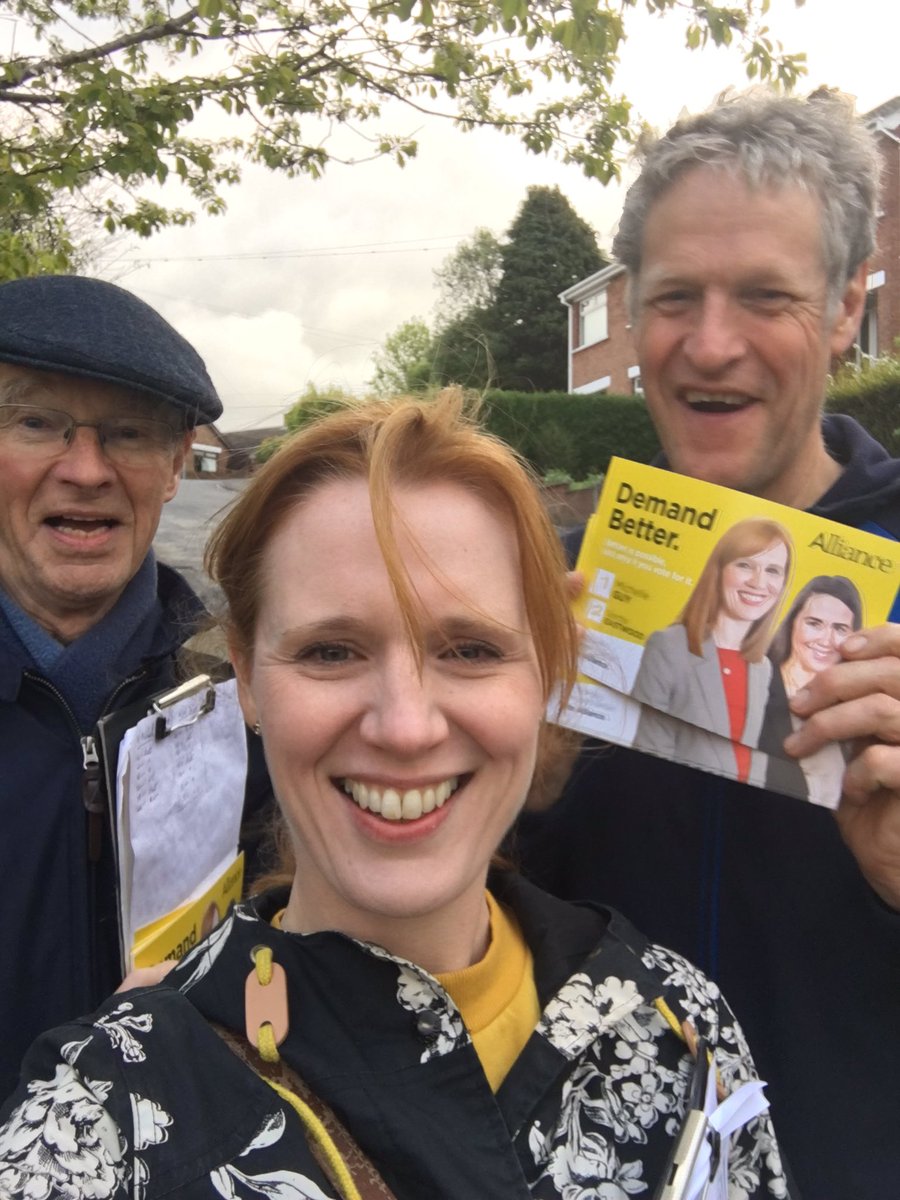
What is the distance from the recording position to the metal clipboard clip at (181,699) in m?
1.99

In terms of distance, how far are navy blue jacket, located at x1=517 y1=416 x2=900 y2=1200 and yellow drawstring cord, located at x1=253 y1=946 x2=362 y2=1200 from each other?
0.86 meters

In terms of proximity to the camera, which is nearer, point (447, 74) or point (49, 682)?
point (49, 682)

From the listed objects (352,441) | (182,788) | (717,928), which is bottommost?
(717,928)

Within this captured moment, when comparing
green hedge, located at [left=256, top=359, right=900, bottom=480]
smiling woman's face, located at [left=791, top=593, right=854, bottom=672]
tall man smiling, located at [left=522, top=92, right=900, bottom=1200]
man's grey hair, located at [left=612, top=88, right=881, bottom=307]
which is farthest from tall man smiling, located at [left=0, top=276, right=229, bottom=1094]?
green hedge, located at [left=256, top=359, right=900, bottom=480]

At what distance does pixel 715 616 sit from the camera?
163 centimetres

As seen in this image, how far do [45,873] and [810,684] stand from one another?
57.2 inches

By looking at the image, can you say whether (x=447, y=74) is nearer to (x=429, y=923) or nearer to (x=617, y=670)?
(x=617, y=670)

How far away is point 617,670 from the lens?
1679mm

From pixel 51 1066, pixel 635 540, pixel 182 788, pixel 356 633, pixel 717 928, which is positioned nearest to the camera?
pixel 51 1066

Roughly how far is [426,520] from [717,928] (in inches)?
36.6

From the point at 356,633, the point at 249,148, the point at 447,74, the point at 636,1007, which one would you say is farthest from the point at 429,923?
the point at 249,148

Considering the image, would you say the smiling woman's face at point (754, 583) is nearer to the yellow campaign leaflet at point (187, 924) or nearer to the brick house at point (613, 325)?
the yellow campaign leaflet at point (187, 924)

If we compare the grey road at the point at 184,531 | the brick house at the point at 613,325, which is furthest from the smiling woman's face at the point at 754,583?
the brick house at the point at 613,325

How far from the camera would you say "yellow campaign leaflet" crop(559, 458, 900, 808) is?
158 centimetres
